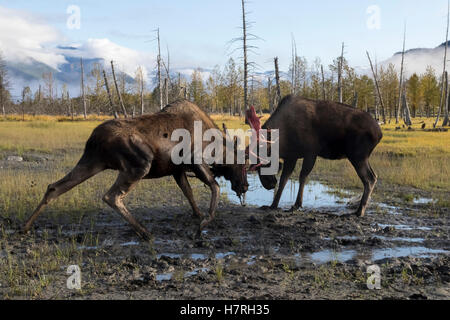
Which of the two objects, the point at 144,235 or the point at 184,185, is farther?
the point at 184,185

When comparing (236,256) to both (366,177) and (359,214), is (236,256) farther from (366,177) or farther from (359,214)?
(366,177)

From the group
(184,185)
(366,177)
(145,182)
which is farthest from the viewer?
(145,182)

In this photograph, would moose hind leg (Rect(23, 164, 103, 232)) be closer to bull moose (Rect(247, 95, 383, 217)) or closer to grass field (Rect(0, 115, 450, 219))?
grass field (Rect(0, 115, 450, 219))

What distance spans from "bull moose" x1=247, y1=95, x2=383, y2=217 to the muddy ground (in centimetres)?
86

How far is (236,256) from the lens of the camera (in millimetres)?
5840

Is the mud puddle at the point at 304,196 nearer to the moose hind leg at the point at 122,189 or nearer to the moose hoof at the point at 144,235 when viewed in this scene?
the moose hoof at the point at 144,235

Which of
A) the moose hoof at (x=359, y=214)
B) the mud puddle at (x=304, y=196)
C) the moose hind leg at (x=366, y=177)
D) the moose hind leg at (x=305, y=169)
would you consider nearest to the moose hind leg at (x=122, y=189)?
the mud puddle at (x=304, y=196)

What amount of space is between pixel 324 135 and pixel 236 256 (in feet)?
13.0

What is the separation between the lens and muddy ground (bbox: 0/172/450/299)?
181 inches

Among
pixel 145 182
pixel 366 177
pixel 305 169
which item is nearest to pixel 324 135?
pixel 305 169

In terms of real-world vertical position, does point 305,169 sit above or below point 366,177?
above

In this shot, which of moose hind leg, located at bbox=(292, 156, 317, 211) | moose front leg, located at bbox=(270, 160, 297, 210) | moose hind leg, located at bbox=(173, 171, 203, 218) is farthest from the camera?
moose front leg, located at bbox=(270, 160, 297, 210)

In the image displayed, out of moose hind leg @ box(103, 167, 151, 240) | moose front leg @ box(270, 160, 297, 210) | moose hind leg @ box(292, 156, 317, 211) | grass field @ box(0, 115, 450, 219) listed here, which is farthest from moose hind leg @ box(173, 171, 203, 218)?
moose hind leg @ box(292, 156, 317, 211)
